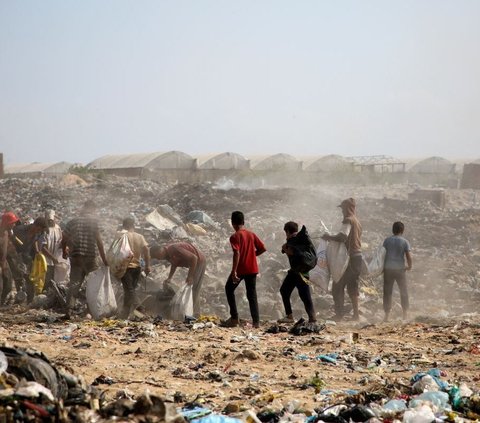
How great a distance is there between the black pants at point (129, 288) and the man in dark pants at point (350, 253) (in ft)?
9.43

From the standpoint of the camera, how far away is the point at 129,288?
1002 centimetres

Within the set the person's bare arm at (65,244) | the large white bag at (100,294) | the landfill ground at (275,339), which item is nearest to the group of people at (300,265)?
the landfill ground at (275,339)

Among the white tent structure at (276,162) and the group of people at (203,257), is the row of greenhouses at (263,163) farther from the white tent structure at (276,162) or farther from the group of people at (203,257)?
the group of people at (203,257)

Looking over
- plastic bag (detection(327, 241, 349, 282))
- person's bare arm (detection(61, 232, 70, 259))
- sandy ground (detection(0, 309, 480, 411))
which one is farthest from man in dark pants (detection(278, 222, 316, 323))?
person's bare arm (detection(61, 232, 70, 259))

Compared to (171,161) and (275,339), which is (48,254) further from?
(171,161)

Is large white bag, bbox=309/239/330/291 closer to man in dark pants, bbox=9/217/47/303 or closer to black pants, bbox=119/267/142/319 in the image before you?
black pants, bbox=119/267/142/319

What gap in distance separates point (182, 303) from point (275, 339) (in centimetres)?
195

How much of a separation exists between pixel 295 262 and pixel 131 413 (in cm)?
508

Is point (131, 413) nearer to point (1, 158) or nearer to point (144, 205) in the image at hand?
point (144, 205)

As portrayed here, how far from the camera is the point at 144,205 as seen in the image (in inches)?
Result: 760

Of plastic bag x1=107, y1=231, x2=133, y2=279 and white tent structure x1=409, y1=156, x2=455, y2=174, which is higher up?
white tent structure x1=409, y1=156, x2=455, y2=174

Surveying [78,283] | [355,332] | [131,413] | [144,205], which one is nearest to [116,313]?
[78,283]

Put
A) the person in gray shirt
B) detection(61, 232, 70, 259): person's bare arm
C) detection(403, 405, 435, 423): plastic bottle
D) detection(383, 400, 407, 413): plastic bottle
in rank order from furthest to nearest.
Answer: the person in gray shirt, detection(61, 232, 70, 259): person's bare arm, detection(383, 400, 407, 413): plastic bottle, detection(403, 405, 435, 423): plastic bottle

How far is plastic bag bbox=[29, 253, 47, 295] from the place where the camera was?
11273 mm
